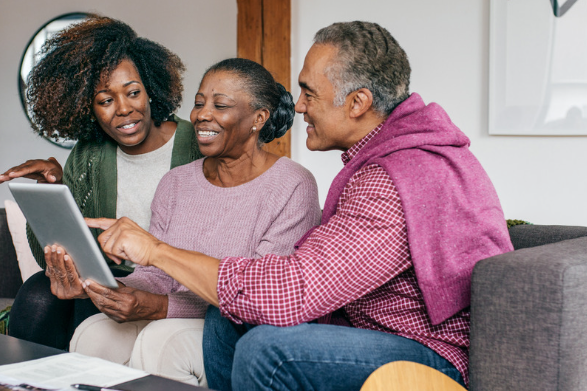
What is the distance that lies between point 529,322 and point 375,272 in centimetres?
30

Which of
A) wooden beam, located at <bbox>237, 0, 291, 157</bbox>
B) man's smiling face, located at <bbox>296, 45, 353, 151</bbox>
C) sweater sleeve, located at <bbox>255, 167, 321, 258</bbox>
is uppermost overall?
wooden beam, located at <bbox>237, 0, 291, 157</bbox>

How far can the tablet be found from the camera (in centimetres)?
131

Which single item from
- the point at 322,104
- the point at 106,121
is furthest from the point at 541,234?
the point at 106,121

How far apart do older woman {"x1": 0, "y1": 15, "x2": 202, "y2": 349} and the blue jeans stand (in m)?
0.89

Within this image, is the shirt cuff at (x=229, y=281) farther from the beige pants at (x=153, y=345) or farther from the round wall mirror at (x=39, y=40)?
the round wall mirror at (x=39, y=40)

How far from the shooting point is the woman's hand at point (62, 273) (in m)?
1.50

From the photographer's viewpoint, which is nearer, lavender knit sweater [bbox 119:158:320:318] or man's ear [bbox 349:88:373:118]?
man's ear [bbox 349:88:373:118]

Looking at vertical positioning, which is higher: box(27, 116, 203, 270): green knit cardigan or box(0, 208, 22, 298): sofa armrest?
box(27, 116, 203, 270): green knit cardigan

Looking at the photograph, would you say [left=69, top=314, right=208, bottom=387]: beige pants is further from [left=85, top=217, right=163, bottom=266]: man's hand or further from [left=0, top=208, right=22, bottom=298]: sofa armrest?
[left=0, top=208, right=22, bottom=298]: sofa armrest

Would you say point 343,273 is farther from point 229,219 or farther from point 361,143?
point 229,219

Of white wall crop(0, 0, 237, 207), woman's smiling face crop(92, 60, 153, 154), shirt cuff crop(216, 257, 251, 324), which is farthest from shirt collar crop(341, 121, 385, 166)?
white wall crop(0, 0, 237, 207)

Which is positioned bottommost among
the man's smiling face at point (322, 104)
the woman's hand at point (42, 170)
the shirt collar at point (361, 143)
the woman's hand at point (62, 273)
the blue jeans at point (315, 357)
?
the blue jeans at point (315, 357)

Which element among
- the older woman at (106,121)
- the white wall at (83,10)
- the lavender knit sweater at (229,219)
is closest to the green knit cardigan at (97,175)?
the older woman at (106,121)

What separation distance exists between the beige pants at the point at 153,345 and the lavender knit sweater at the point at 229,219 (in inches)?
3.4
